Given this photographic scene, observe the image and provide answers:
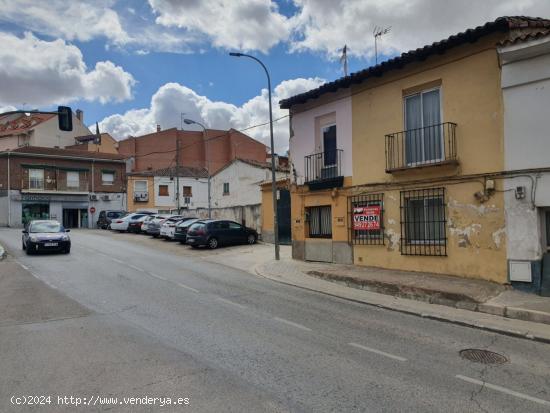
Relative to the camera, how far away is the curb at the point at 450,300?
789 cm

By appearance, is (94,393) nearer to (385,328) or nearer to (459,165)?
(385,328)

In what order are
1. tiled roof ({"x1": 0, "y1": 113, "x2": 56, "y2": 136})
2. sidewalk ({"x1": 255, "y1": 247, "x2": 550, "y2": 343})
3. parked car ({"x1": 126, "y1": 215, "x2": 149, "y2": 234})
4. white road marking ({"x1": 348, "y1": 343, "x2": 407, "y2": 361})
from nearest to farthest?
white road marking ({"x1": 348, "y1": 343, "x2": 407, "y2": 361}) → sidewalk ({"x1": 255, "y1": 247, "x2": 550, "y2": 343}) → parked car ({"x1": 126, "y1": 215, "x2": 149, "y2": 234}) → tiled roof ({"x1": 0, "y1": 113, "x2": 56, "y2": 136})

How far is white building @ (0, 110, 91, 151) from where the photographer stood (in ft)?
Result: 169

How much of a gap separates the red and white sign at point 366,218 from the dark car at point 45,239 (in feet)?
40.3

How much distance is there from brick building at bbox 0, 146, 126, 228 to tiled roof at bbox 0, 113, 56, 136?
12030mm

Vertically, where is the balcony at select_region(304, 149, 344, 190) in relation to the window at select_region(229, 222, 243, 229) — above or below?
above

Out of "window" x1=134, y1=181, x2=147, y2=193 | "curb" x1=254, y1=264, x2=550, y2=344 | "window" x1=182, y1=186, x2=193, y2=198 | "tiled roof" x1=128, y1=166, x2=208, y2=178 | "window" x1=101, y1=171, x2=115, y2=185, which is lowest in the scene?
"curb" x1=254, y1=264, x2=550, y2=344

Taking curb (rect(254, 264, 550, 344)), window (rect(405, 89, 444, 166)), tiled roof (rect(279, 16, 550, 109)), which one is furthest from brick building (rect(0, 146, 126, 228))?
window (rect(405, 89, 444, 166))

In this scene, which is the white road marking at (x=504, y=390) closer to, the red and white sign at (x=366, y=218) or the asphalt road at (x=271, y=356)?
the asphalt road at (x=271, y=356)

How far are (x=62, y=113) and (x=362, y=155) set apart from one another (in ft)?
32.8

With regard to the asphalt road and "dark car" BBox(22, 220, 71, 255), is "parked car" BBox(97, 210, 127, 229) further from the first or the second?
the asphalt road

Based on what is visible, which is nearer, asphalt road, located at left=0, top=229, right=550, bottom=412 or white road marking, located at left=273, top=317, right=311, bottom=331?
asphalt road, located at left=0, top=229, right=550, bottom=412

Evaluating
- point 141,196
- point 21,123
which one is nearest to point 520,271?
point 141,196

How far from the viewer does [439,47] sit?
10938 mm
